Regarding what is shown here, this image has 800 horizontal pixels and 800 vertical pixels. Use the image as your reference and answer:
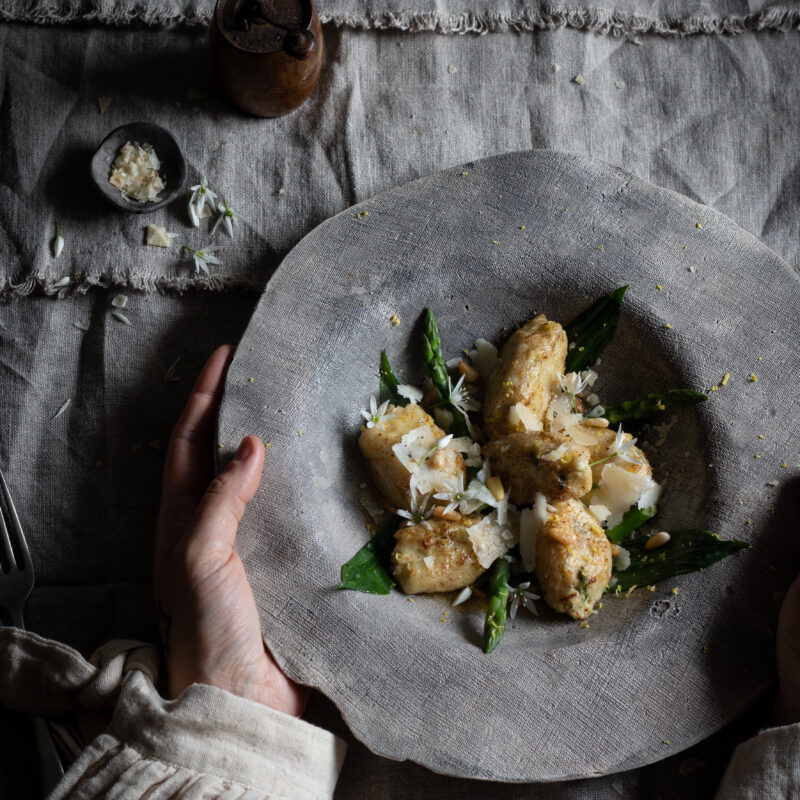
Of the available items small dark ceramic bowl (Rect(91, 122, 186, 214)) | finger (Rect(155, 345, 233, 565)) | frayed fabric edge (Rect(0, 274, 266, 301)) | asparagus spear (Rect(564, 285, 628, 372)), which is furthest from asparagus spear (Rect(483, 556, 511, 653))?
small dark ceramic bowl (Rect(91, 122, 186, 214))

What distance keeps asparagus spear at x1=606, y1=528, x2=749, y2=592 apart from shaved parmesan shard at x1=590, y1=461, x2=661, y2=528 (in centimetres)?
9

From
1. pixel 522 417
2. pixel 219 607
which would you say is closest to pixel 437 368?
pixel 522 417

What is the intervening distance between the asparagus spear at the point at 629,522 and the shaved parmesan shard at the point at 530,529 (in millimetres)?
201

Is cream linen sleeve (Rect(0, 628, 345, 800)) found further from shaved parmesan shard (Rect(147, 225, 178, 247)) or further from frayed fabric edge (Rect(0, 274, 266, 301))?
shaved parmesan shard (Rect(147, 225, 178, 247))

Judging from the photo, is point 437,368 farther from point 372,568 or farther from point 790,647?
point 790,647

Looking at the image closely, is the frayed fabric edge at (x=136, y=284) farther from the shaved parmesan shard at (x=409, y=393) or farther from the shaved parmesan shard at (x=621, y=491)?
the shaved parmesan shard at (x=621, y=491)

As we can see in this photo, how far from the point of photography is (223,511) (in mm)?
1659

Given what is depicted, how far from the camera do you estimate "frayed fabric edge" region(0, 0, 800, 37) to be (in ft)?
7.05

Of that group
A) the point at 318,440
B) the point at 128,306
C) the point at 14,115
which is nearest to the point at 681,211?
the point at 318,440

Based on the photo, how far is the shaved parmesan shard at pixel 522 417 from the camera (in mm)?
1826

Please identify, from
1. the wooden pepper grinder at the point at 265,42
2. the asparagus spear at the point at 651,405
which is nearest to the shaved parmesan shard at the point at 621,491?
the asparagus spear at the point at 651,405

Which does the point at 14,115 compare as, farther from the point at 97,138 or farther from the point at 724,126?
the point at 724,126

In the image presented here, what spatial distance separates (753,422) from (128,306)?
1565 millimetres

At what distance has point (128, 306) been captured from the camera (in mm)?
2066
